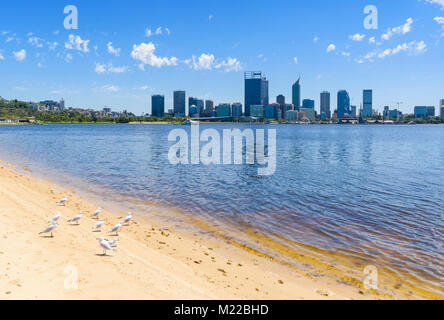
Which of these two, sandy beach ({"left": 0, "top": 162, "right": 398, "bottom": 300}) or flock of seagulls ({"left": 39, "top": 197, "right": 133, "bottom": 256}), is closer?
sandy beach ({"left": 0, "top": 162, "right": 398, "bottom": 300})

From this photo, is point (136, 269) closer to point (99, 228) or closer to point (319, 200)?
point (99, 228)

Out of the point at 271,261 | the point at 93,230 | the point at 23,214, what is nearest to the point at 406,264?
the point at 271,261

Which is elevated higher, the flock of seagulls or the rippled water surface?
the flock of seagulls

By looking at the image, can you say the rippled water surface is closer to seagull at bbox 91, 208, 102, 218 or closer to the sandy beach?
the sandy beach

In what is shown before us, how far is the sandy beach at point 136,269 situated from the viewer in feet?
29.4

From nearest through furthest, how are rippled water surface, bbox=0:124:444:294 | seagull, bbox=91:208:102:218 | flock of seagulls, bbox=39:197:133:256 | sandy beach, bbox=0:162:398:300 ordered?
1. sandy beach, bbox=0:162:398:300
2. flock of seagulls, bbox=39:197:133:256
3. rippled water surface, bbox=0:124:444:294
4. seagull, bbox=91:208:102:218

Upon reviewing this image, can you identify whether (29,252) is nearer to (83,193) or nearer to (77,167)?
(83,193)

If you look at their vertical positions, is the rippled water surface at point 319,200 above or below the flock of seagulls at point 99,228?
below

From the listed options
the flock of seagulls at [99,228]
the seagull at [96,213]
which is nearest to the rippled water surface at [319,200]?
the seagull at [96,213]

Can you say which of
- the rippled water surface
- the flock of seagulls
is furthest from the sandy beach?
the rippled water surface

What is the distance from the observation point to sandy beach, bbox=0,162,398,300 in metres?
8.95

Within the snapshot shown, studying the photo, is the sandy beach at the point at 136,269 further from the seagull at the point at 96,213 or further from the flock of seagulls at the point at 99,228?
the seagull at the point at 96,213

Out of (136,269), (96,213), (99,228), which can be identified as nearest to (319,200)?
(96,213)

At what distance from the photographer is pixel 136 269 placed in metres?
10.5
